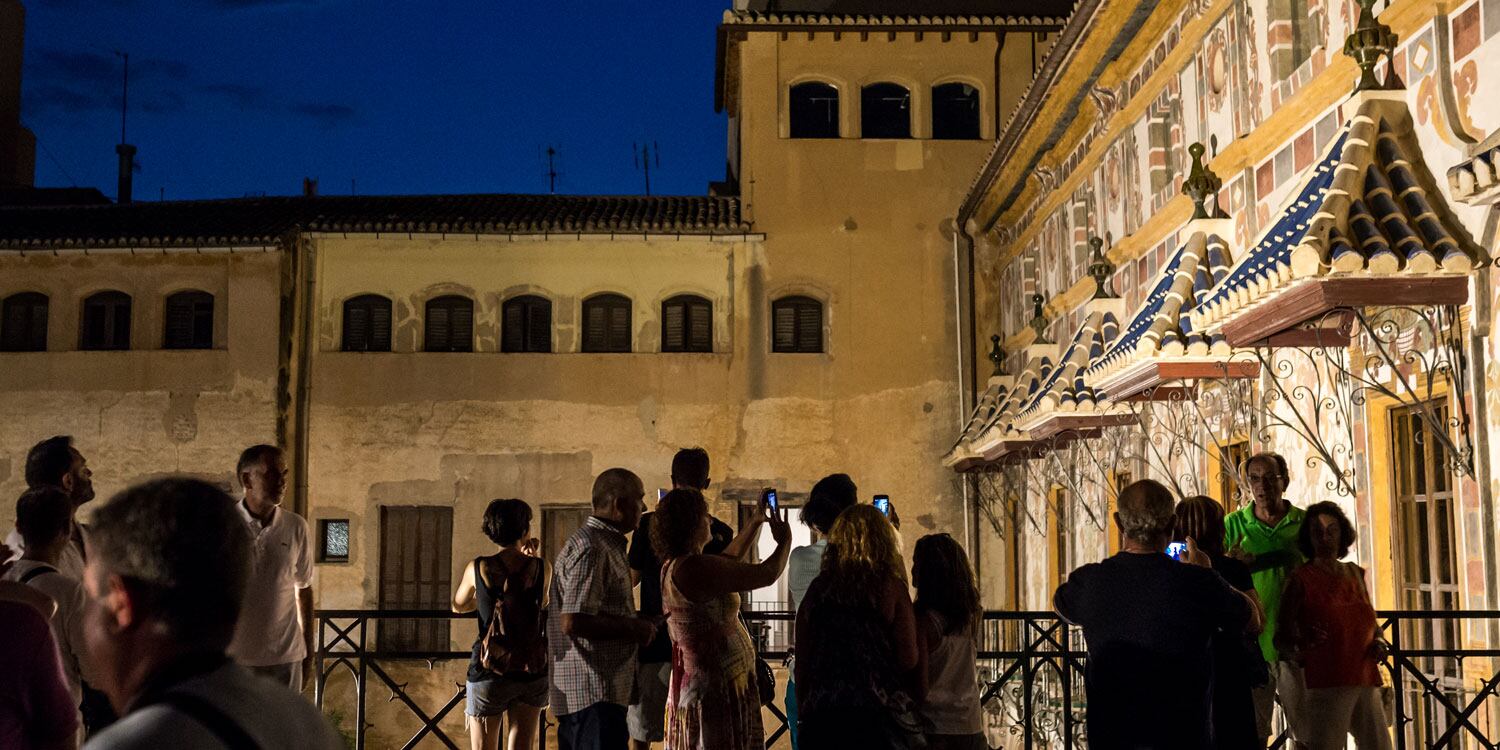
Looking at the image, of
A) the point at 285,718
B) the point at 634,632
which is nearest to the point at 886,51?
the point at 634,632

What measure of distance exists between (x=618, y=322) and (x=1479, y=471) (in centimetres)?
1455

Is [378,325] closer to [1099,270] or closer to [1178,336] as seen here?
[1099,270]

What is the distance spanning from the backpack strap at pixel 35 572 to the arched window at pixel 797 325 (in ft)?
51.2

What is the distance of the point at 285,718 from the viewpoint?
2289 mm

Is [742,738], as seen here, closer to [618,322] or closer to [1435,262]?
[1435,262]

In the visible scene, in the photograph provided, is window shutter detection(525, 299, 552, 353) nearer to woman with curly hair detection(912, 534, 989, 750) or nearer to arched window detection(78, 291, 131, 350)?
arched window detection(78, 291, 131, 350)

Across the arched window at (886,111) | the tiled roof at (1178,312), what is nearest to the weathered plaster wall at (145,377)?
the arched window at (886,111)

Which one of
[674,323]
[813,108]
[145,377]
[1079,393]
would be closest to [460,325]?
[674,323]

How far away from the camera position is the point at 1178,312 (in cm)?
857

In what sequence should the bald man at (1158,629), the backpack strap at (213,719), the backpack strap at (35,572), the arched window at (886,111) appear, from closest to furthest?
the backpack strap at (213,719) < the backpack strap at (35,572) < the bald man at (1158,629) < the arched window at (886,111)

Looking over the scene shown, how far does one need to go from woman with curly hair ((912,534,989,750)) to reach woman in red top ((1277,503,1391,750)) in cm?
166

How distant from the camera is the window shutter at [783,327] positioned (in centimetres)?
2002

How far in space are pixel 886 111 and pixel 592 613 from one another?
51.1ft

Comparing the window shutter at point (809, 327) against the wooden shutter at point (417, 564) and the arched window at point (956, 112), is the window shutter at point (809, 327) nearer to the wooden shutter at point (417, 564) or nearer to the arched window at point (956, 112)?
the arched window at point (956, 112)
